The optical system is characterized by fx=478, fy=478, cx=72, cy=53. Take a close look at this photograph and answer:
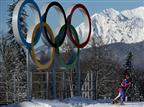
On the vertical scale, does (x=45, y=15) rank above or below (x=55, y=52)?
above

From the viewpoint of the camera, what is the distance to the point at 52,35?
2580 centimetres

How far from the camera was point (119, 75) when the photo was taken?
215 feet

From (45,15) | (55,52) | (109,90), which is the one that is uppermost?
(45,15)

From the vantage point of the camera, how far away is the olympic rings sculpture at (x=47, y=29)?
75.1 feet

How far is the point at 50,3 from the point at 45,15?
81 cm

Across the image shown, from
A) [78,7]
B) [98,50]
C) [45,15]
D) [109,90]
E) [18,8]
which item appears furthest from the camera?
[98,50]

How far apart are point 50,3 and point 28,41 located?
301cm

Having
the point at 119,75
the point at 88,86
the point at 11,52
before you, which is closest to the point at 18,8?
the point at 88,86

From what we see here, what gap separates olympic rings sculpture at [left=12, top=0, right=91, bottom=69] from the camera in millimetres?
22878

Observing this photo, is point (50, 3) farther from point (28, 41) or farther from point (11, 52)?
point (11, 52)

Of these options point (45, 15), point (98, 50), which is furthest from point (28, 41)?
point (98, 50)

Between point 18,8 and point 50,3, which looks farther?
point 50,3

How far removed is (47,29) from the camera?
2545 centimetres

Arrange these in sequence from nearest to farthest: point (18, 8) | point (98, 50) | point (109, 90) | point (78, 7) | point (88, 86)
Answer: point (18, 8) < point (78, 7) < point (88, 86) < point (109, 90) < point (98, 50)
